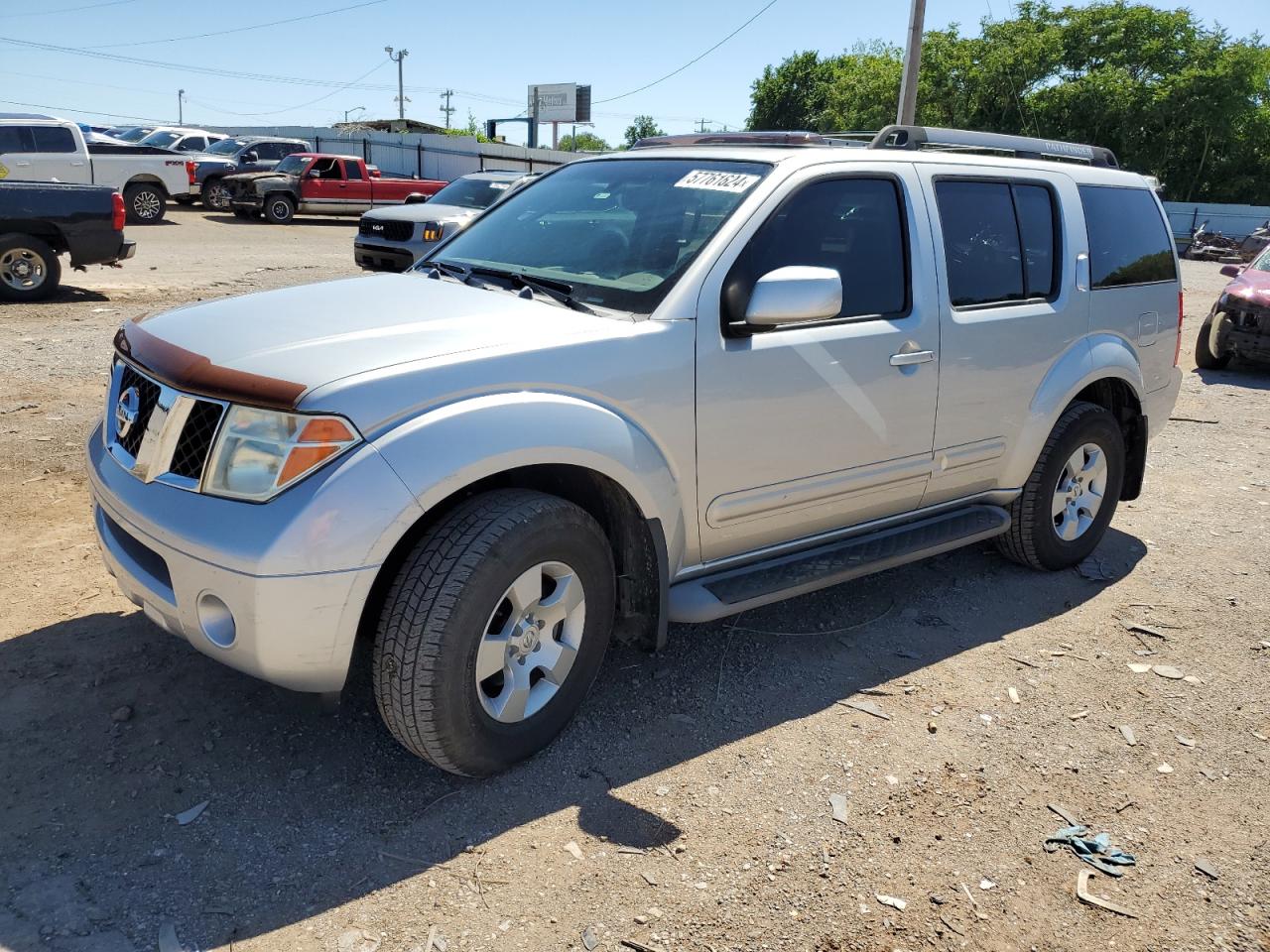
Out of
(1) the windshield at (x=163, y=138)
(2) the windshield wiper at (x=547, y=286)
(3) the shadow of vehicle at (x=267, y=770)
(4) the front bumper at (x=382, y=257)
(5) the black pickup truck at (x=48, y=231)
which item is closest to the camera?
(3) the shadow of vehicle at (x=267, y=770)

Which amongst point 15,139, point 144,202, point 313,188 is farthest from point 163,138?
point 15,139

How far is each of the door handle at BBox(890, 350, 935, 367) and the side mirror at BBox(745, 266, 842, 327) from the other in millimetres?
615

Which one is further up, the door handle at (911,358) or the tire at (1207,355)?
the door handle at (911,358)

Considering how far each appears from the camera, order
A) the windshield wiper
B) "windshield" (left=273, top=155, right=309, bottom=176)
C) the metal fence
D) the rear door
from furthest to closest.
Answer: the metal fence < "windshield" (left=273, top=155, right=309, bottom=176) < the rear door < the windshield wiper

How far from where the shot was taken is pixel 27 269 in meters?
11.4

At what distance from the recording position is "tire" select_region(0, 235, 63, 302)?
11.2 meters

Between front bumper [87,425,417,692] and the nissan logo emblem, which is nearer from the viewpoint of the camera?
front bumper [87,425,417,692]

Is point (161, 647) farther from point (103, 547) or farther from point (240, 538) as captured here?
point (240, 538)

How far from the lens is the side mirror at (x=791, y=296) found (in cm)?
340

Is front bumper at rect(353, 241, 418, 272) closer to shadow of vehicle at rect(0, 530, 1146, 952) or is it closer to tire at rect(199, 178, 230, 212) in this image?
shadow of vehicle at rect(0, 530, 1146, 952)

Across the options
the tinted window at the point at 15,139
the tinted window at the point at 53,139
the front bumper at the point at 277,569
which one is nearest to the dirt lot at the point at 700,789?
the front bumper at the point at 277,569

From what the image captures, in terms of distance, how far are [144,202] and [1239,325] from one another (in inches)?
833

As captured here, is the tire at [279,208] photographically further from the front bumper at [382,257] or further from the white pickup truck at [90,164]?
the front bumper at [382,257]

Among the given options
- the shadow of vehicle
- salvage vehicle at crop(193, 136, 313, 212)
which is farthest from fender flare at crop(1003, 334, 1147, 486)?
salvage vehicle at crop(193, 136, 313, 212)
